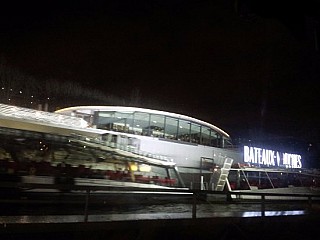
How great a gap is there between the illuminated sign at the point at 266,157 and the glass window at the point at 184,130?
657 centimetres

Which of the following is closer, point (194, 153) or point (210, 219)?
point (210, 219)

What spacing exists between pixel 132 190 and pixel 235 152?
110 feet

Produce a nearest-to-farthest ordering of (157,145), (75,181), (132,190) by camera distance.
Result: (132,190)
(75,181)
(157,145)

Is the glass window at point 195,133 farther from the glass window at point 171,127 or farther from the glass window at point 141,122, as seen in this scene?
the glass window at point 141,122

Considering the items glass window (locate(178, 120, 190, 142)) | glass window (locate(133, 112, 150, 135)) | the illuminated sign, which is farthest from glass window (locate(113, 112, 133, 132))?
the illuminated sign

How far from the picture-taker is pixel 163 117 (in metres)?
37.2

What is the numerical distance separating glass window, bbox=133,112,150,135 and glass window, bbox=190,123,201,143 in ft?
19.6

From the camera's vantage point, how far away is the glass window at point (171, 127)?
3734 cm

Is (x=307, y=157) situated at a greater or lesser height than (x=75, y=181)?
greater

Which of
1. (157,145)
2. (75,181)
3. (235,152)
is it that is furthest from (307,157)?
(75,181)

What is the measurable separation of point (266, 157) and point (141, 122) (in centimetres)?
1543

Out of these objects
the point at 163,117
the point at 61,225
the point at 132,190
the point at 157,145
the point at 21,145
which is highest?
the point at 163,117

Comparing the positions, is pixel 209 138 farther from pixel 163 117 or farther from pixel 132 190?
pixel 132 190

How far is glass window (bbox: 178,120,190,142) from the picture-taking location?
3797 cm
